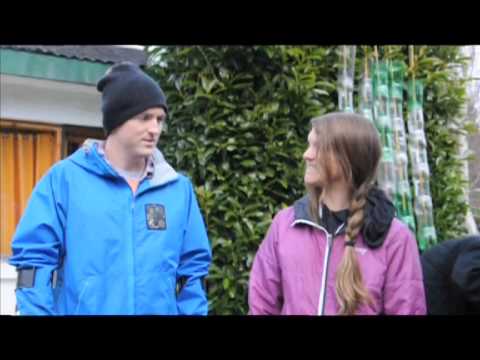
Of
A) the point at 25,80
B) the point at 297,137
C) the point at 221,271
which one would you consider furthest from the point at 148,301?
the point at 25,80

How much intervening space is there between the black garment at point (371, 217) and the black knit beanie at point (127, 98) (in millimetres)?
519

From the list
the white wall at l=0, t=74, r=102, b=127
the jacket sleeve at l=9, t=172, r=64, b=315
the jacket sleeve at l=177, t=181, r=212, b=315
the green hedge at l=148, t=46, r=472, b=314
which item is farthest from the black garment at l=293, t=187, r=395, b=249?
the white wall at l=0, t=74, r=102, b=127

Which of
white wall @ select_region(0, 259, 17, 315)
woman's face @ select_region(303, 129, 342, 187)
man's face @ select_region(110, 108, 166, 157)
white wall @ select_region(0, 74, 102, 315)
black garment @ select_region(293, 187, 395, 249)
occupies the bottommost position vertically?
white wall @ select_region(0, 259, 17, 315)

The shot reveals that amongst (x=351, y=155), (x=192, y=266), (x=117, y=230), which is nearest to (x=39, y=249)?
(x=117, y=230)

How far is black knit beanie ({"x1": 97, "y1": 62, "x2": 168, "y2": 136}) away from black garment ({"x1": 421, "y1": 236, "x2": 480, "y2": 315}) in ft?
2.96

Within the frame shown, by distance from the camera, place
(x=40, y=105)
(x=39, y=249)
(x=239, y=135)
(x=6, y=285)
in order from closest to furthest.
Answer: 1. (x=39, y=249)
2. (x=239, y=135)
3. (x=6, y=285)
4. (x=40, y=105)

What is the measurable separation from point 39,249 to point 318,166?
2.61ft

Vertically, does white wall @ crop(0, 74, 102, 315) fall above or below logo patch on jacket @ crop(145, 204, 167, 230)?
above

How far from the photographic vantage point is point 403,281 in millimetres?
2057

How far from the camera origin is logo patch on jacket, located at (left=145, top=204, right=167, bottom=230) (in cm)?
212

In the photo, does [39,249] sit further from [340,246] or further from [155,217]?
[340,246]

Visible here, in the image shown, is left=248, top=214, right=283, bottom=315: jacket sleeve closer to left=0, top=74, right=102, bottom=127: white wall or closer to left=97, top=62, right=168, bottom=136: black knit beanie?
left=97, top=62, right=168, bottom=136: black knit beanie

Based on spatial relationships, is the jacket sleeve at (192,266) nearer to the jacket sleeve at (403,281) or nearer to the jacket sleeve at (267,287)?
the jacket sleeve at (267,287)
